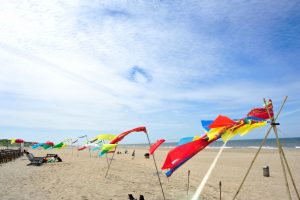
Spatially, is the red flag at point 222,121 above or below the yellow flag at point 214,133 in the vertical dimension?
above

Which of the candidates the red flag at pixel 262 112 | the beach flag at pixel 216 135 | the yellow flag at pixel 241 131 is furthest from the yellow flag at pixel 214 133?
the red flag at pixel 262 112

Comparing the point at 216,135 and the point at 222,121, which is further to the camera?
the point at 222,121

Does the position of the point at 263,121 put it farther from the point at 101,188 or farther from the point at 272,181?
the point at 272,181

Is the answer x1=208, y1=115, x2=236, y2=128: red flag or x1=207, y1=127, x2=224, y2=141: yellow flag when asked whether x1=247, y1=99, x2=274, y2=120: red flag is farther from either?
x1=207, y1=127, x2=224, y2=141: yellow flag

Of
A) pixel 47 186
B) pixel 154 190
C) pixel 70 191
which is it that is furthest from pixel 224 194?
A: pixel 47 186

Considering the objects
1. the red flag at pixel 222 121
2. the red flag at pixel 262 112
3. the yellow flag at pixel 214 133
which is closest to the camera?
the yellow flag at pixel 214 133

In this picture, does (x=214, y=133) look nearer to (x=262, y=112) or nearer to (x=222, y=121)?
(x=222, y=121)

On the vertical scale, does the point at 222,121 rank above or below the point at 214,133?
above

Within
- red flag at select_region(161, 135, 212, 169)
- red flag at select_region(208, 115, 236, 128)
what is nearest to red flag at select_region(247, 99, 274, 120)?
red flag at select_region(208, 115, 236, 128)

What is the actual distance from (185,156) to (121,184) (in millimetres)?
7907

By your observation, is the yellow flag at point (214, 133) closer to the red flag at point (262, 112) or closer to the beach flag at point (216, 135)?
the beach flag at point (216, 135)

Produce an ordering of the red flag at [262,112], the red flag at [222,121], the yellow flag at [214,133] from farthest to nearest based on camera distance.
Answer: the red flag at [262,112] < the red flag at [222,121] < the yellow flag at [214,133]

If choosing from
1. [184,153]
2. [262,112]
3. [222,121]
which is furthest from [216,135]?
[262,112]

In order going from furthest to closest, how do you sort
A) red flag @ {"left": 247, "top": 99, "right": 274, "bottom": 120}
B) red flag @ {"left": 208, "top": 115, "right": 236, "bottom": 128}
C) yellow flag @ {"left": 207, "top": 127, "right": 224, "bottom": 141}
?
A: red flag @ {"left": 247, "top": 99, "right": 274, "bottom": 120} < red flag @ {"left": 208, "top": 115, "right": 236, "bottom": 128} < yellow flag @ {"left": 207, "top": 127, "right": 224, "bottom": 141}
